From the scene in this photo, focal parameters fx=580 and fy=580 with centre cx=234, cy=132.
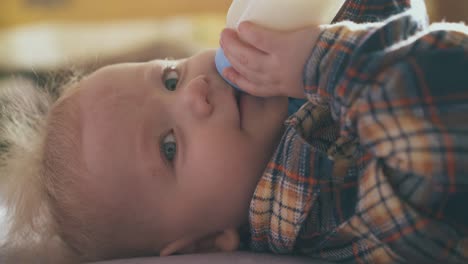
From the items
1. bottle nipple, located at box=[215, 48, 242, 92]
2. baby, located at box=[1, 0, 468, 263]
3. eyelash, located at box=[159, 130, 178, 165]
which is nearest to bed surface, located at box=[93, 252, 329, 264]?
baby, located at box=[1, 0, 468, 263]

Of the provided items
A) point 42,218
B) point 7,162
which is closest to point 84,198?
point 42,218

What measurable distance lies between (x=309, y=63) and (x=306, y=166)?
0.14 meters

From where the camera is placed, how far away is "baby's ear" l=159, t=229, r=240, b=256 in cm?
88

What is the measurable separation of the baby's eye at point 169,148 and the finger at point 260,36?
19 centimetres

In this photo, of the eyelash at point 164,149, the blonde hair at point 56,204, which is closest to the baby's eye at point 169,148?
the eyelash at point 164,149

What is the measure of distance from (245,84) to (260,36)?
8cm

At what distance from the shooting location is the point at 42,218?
3.07 feet

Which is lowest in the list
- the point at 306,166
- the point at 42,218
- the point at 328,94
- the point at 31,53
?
the point at 31,53

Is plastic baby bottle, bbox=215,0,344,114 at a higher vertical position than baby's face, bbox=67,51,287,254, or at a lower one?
higher

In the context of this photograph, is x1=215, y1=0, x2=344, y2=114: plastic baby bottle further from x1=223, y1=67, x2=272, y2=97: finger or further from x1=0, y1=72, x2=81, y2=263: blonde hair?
x1=0, y1=72, x2=81, y2=263: blonde hair

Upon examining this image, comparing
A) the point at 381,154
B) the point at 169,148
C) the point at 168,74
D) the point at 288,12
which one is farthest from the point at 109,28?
the point at 381,154

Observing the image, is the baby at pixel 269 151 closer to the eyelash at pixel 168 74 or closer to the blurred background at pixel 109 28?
the eyelash at pixel 168 74

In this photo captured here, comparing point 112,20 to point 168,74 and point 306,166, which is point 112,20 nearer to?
point 168,74

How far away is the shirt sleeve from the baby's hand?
2.1 inches
